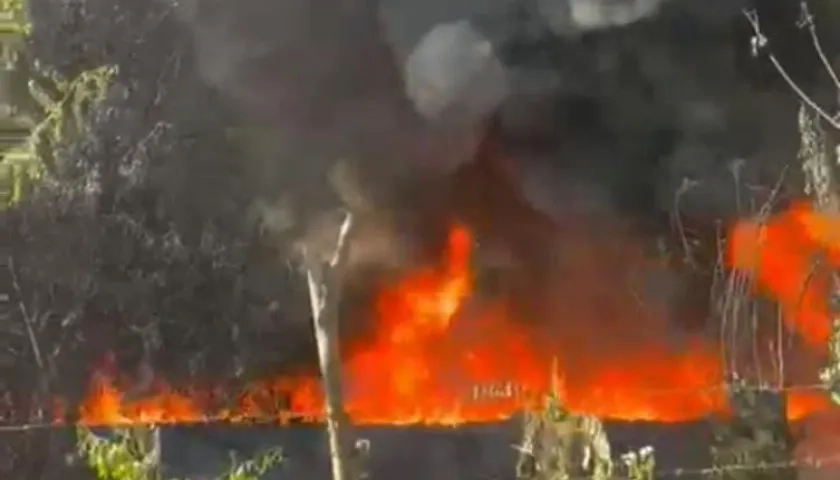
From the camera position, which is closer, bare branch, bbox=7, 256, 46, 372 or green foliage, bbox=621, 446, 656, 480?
bare branch, bbox=7, 256, 46, 372

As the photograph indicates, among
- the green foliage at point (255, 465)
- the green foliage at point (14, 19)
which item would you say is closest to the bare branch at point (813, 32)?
the green foliage at point (255, 465)

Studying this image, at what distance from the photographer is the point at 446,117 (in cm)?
273

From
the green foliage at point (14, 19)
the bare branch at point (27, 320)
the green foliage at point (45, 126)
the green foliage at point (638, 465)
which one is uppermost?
the green foliage at point (14, 19)

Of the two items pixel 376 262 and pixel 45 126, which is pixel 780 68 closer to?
pixel 376 262

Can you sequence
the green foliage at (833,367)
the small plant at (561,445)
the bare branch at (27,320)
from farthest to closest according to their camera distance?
the green foliage at (833,367) → the small plant at (561,445) → the bare branch at (27,320)

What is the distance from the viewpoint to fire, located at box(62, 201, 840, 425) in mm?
2697

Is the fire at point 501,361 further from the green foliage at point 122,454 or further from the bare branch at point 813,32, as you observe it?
the bare branch at point 813,32

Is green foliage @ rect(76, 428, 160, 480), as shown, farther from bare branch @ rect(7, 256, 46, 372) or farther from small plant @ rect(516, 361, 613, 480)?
small plant @ rect(516, 361, 613, 480)

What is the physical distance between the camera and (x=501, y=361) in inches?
109

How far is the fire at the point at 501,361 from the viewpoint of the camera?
106 inches

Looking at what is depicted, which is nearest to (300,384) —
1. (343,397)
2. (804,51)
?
(343,397)

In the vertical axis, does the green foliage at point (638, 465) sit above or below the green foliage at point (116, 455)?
below

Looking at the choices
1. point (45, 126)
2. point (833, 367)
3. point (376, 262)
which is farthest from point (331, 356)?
point (833, 367)

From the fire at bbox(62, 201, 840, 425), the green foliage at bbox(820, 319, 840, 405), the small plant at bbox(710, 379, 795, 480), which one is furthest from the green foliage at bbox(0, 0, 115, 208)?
the green foliage at bbox(820, 319, 840, 405)
